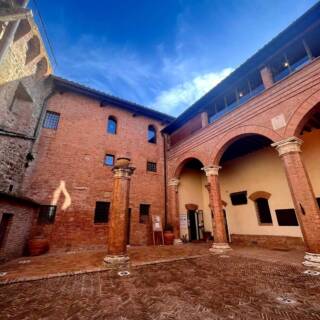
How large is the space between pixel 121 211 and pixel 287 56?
32.1 ft

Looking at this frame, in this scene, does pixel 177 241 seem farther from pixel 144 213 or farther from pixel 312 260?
pixel 312 260

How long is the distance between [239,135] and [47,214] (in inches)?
420

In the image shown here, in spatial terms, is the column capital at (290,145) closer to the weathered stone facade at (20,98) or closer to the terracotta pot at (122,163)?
the terracotta pot at (122,163)

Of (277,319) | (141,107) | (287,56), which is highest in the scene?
(141,107)

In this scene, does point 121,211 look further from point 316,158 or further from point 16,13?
point 316,158

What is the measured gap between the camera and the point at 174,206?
40.8 ft

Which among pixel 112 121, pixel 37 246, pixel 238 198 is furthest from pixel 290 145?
pixel 37 246

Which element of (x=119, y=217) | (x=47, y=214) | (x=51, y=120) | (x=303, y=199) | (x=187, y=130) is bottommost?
(x=119, y=217)

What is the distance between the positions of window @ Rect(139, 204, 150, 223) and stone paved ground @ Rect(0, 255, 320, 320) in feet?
20.5

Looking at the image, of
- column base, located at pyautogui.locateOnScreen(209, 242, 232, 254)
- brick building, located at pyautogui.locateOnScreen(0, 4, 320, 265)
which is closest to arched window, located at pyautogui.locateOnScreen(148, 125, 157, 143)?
brick building, located at pyautogui.locateOnScreen(0, 4, 320, 265)

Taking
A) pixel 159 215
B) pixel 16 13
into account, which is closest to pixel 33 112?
pixel 16 13

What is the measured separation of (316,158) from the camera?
880cm

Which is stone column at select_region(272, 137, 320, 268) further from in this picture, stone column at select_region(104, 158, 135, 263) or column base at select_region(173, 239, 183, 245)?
column base at select_region(173, 239, 183, 245)

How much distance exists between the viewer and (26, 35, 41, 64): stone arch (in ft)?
27.8
